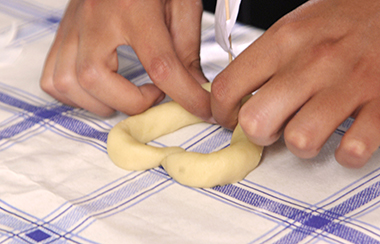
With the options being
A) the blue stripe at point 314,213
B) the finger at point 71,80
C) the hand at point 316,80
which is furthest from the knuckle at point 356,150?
the finger at point 71,80

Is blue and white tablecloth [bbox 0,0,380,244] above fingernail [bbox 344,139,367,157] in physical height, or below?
below

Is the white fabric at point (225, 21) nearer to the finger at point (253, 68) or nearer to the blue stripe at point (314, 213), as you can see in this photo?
the finger at point (253, 68)

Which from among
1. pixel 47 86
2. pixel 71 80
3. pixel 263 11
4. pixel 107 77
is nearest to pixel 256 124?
pixel 107 77

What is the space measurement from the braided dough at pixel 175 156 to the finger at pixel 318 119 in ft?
0.49

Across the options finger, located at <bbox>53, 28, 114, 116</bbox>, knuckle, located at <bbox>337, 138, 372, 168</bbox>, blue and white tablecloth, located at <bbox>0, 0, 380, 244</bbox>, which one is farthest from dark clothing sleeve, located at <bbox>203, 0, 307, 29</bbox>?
knuckle, located at <bbox>337, 138, 372, 168</bbox>

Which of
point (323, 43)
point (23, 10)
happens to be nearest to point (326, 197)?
point (323, 43)

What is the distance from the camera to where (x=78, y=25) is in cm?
102

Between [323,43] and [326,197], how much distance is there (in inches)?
10.2

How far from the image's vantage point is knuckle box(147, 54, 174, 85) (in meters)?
0.84

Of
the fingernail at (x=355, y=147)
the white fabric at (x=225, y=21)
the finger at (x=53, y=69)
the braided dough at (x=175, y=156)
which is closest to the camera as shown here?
the fingernail at (x=355, y=147)

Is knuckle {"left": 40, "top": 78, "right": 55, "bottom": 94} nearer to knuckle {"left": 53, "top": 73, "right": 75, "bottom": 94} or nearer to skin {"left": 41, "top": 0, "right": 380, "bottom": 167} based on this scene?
knuckle {"left": 53, "top": 73, "right": 75, "bottom": 94}

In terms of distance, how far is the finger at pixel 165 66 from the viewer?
2.75ft

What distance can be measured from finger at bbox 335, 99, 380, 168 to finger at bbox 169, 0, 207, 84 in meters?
0.44

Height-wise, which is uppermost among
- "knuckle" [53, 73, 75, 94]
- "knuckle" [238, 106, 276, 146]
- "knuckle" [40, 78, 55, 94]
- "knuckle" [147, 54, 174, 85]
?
"knuckle" [147, 54, 174, 85]
